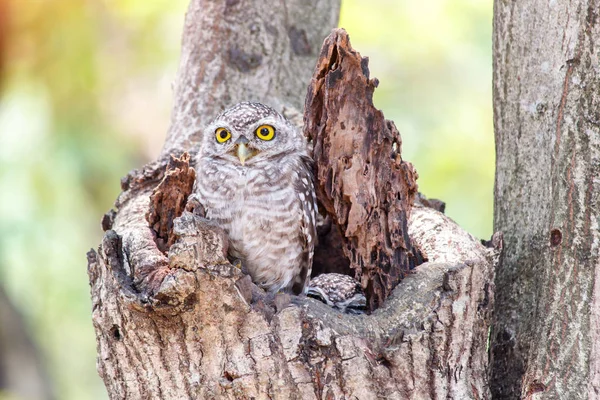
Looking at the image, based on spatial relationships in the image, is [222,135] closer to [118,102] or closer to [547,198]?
[547,198]

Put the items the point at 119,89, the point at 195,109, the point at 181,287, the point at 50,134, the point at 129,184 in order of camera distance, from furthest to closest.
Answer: the point at 119,89
the point at 50,134
the point at 195,109
the point at 129,184
the point at 181,287

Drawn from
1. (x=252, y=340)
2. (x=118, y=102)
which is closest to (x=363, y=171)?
(x=252, y=340)

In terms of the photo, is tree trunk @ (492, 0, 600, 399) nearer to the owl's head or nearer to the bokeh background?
the owl's head

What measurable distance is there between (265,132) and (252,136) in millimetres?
76

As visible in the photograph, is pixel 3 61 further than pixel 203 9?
Yes

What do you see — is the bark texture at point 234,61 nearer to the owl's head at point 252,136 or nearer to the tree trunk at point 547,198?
the owl's head at point 252,136

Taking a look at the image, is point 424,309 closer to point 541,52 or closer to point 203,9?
point 541,52

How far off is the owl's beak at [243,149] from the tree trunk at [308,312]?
0.93 ft

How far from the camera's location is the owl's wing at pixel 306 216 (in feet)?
11.5

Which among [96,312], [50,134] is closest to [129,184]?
[96,312]

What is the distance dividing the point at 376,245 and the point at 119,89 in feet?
20.5

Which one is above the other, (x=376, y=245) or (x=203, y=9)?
(x=203, y=9)

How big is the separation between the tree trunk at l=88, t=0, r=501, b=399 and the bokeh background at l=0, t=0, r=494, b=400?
151 inches

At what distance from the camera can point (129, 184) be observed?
3.96 m
